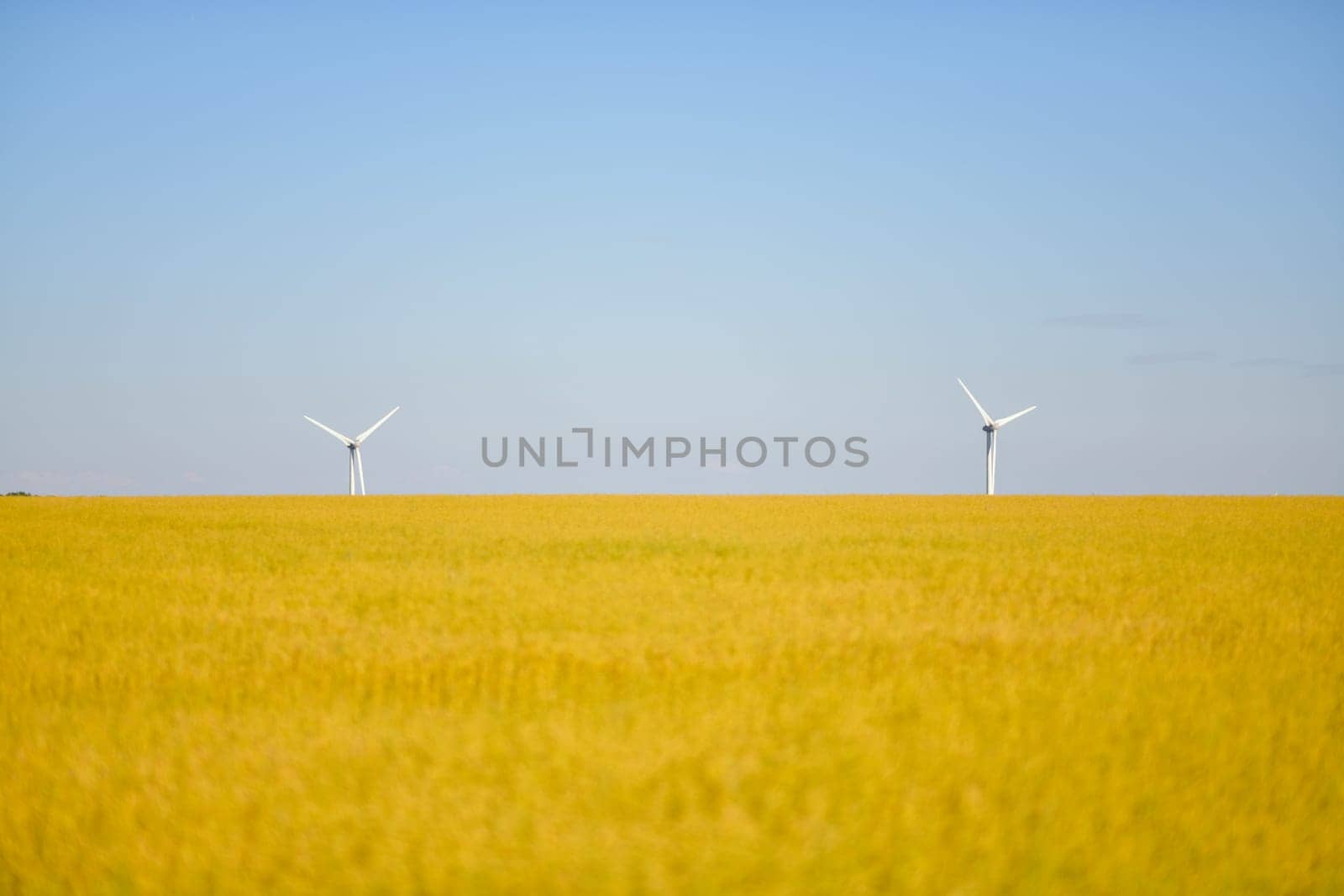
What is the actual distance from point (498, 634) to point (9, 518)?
27052 mm

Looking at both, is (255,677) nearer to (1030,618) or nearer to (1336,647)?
(1030,618)

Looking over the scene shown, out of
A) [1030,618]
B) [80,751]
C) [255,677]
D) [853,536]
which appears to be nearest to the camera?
[80,751]

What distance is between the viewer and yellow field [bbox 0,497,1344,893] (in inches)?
206

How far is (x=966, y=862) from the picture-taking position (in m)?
5.25

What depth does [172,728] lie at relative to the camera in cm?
767

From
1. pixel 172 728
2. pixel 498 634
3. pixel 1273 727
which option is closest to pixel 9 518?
pixel 498 634

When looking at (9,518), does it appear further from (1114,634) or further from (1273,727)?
(1273,727)

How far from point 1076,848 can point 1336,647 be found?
25.2 ft

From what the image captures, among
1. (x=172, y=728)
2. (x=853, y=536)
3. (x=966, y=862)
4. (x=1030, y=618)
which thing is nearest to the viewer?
(x=966, y=862)

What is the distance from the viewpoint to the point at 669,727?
23.7 feet

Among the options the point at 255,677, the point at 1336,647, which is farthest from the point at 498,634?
the point at 1336,647

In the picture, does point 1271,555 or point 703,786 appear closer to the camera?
point 703,786

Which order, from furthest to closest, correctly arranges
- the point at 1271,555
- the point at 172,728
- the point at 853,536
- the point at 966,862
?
the point at 853,536 < the point at 1271,555 < the point at 172,728 < the point at 966,862

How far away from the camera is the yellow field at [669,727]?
17.1 feet
